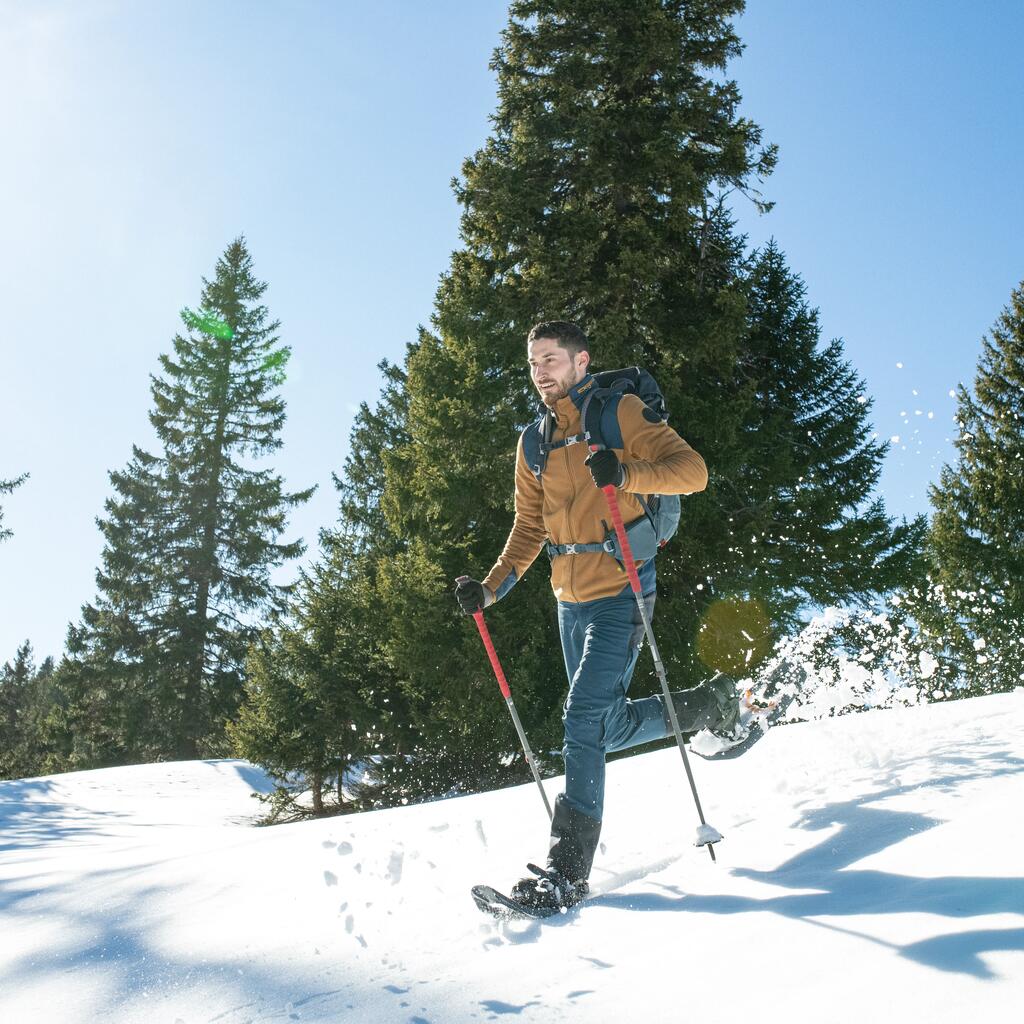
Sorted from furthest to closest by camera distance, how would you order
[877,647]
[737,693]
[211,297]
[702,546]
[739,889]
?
[211,297] < [877,647] < [702,546] < [737,693] < [739,889]

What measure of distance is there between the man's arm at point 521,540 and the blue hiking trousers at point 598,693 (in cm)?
54

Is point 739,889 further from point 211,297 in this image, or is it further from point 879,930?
point 211,297

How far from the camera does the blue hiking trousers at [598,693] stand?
9.99 ft

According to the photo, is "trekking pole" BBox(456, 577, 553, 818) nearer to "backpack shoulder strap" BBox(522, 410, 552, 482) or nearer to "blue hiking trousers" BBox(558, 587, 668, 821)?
"blue hiking trousers" BBox(558, 587, 668, 821)

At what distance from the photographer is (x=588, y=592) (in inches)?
129

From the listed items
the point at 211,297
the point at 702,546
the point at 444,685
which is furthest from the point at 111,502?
the point at 702,546

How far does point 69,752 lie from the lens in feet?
108

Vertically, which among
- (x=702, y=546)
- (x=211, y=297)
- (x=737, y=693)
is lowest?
(x=737, y=693)

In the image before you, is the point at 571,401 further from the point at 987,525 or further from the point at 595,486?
the point at 987,525

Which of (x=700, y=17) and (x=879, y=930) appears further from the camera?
(x=700, y=17)

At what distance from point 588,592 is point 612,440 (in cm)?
65

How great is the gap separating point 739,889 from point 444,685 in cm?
828

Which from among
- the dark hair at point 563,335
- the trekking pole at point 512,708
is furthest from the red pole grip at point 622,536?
the trekking pole at point 512,708

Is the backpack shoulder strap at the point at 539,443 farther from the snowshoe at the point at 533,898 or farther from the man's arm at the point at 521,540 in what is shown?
the snowshoe at the point at 533,898
